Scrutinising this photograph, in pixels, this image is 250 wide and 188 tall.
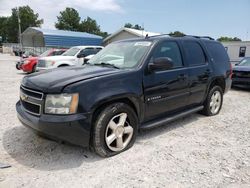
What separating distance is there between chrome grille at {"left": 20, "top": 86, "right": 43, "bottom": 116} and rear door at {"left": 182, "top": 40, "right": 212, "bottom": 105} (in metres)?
2.90

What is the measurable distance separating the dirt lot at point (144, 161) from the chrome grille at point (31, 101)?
0.73 meters

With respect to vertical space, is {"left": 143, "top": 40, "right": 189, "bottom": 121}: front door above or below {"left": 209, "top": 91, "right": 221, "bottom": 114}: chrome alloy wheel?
above

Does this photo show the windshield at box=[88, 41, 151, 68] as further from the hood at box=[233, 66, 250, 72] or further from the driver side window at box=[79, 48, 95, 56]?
the driver side window at box=[79, 48, 95, 56]

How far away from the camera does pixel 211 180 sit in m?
2.93

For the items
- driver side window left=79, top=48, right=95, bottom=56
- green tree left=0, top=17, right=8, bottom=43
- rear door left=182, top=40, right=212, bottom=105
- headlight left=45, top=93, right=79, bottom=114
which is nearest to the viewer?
headlight left=45, top=93, right=79, bottom=114

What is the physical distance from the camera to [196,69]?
4781mm

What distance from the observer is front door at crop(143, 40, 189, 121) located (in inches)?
151

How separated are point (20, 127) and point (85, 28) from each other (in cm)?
7448

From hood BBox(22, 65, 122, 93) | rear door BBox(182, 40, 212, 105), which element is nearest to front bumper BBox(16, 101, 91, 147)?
hood BBox(22, 65, 122, 93)

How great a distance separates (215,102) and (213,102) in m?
0.10

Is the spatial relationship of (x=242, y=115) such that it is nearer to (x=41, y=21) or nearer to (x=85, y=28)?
(x=85, y=28)

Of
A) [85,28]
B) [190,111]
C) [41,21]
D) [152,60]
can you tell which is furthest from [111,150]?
[41,21]

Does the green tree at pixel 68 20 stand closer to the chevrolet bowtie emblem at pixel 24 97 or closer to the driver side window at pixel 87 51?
the driver side window at pixel 87 51

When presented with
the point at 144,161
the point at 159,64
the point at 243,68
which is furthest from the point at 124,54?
the point at 243,68
